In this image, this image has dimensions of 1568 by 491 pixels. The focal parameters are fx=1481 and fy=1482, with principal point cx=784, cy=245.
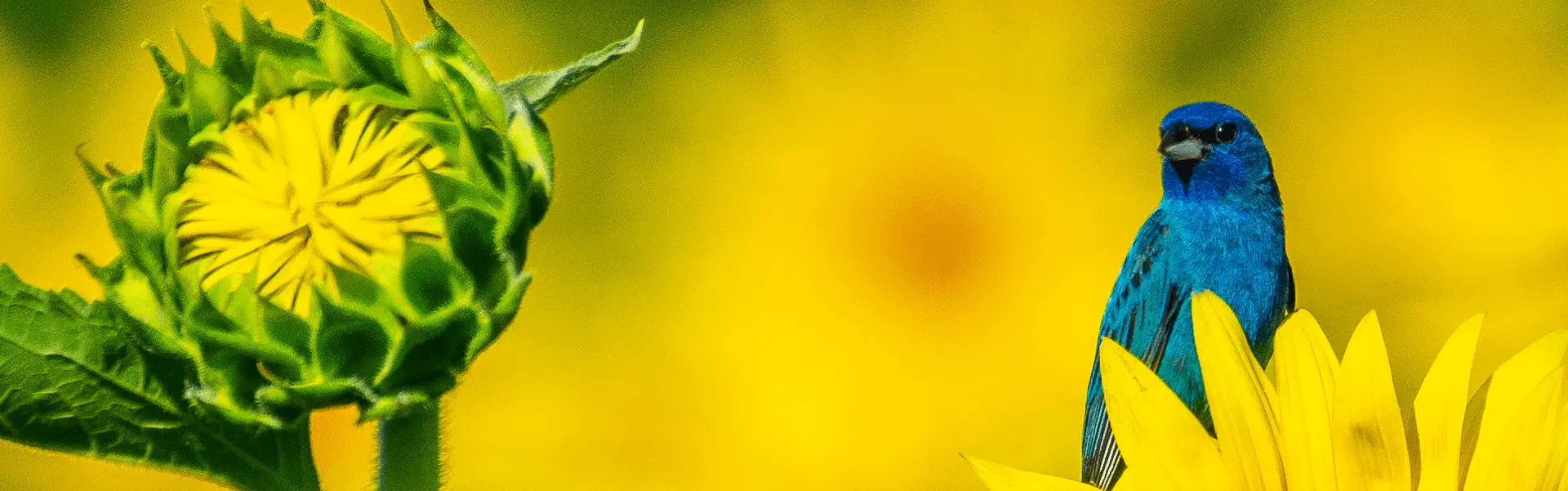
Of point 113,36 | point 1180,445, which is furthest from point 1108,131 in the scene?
point 1180,445

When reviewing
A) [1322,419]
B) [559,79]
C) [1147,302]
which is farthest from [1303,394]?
[1147,302]

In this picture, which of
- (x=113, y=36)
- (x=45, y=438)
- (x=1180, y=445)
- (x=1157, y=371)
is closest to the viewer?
(x=1180, y=445)

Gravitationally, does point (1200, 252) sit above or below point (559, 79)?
below

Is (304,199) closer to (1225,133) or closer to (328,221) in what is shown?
(328,221)

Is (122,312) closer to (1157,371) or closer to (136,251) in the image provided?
(136,251)

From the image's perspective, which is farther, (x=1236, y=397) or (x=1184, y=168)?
(x=1184, y=168)

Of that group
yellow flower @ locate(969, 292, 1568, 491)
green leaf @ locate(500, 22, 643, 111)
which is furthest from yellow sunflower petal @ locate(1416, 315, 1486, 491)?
green leaf @ locate(500, 22, 643, 111)
